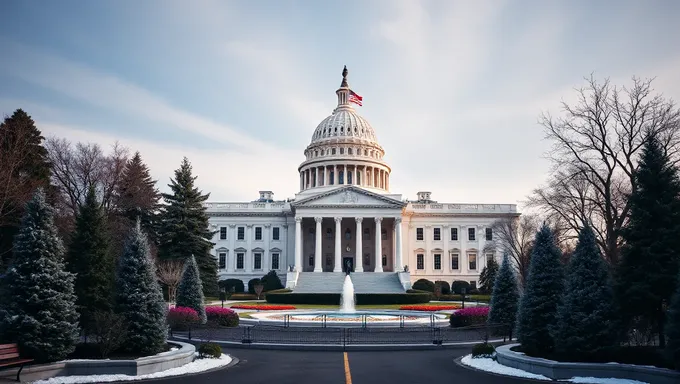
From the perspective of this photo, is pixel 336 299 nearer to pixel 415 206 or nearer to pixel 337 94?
pixel 415 206

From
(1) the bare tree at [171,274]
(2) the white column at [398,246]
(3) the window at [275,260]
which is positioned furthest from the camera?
(3) the window at [275,260]

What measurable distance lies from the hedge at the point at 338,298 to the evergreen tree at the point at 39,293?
Answer: 39.5m

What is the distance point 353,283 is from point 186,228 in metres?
23.4

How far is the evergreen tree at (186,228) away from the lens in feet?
157

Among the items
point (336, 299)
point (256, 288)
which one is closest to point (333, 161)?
point (256, 288)

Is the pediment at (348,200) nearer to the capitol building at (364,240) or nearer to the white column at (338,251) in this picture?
the white column at (338,251)

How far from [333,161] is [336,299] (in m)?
41.7

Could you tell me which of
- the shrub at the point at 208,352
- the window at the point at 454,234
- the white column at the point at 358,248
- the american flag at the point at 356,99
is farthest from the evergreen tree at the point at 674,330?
the american flag at the point at 356,99

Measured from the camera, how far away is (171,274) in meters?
40.7

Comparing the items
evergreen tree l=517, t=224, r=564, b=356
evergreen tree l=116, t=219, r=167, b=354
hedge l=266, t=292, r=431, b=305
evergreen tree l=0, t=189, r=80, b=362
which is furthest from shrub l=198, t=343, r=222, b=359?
hedge l=266, t=292, r=431, b=305

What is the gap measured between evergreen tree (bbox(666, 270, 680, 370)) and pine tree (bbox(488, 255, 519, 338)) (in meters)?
10.5

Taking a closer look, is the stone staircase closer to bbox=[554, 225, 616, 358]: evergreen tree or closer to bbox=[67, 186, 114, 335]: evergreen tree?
bbox=[67, 186, 114, 335]: evergreen tree

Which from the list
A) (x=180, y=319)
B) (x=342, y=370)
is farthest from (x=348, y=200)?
(x=342, y=370)

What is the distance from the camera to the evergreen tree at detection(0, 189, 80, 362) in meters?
14.4
